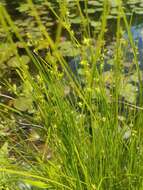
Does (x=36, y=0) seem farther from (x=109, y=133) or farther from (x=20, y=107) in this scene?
(x=109, y=133)

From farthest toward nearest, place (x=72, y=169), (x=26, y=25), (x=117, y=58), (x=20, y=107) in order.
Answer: (x=26, y=25)
(x=20, y=107)
(x=72, y=169)
(x=117, y=58)

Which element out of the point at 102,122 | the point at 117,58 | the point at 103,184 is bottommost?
the point at 103,184

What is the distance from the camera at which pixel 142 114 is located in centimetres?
108

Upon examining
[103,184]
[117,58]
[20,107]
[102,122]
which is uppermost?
[117,58]

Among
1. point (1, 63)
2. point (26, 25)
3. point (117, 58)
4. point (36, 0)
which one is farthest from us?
point (36, 0)

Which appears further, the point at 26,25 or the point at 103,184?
the point at 26,25

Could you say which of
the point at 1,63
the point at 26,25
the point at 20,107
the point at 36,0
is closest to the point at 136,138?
the point at 20,107

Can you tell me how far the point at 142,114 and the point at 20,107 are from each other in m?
1.28

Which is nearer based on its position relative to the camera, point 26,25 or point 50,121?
point 50,121

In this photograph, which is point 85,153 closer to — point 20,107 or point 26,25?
point 20,107

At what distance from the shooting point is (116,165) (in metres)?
1.06

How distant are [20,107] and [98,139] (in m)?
1.26

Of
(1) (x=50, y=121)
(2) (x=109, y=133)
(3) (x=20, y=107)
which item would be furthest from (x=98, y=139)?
(3) (x=20, y=107)

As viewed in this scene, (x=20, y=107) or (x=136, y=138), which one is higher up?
(x=136, y=138)
